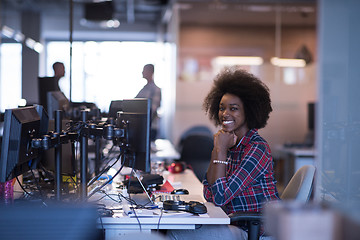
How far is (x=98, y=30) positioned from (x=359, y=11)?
9994 millimetres

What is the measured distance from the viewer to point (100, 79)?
12.8 m

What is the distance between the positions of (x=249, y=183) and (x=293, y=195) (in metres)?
0.29

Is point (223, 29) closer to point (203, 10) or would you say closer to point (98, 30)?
point (203, 10)

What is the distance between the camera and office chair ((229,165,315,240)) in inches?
87.0

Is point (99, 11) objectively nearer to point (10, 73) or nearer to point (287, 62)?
point (10, 73)

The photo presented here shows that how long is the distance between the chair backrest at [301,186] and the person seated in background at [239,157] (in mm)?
103

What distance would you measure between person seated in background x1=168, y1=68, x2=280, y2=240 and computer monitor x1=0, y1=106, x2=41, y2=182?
896 millimetres

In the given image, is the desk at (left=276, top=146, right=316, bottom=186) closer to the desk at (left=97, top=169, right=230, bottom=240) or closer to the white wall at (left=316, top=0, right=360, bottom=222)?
the white wall at (left=316, top=0, right=360, bottom=222)

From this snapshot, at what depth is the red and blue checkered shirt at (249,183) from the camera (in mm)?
2355

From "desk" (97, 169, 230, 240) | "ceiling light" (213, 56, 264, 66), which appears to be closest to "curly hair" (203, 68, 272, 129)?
"desk" (97, 169, 230, 240)

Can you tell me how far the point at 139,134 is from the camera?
2.09 metres

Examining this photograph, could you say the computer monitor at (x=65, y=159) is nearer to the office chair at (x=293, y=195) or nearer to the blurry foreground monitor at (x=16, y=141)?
the blurry foreground monitor at (x=16, y=141)

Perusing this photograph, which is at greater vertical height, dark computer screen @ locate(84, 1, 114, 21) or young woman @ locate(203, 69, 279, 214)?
dark computer screen @ locate(84, 1, 114, 21)

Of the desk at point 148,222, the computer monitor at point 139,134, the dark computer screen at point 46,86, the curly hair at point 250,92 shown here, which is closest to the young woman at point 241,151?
the curly hair at point 250,92
